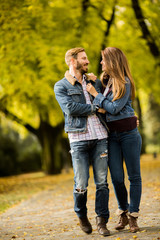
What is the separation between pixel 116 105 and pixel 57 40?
318 inches

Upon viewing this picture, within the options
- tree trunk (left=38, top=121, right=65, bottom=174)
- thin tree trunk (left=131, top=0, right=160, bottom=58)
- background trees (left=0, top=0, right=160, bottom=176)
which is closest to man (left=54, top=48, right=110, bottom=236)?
background trees (left=0, top=0, right=160, bottom=176)

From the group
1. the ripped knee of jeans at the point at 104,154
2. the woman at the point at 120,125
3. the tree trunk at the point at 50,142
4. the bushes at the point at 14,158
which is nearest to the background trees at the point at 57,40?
the tree trunk at the point at 50,142

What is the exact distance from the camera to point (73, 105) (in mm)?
4281

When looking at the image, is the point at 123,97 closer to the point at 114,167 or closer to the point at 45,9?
the point at 114,167

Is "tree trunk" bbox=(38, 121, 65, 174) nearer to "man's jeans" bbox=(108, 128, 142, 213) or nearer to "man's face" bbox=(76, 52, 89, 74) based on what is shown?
"man's face" bbox=(76, 52, 89, 74)

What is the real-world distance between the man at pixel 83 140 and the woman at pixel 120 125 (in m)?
0.13

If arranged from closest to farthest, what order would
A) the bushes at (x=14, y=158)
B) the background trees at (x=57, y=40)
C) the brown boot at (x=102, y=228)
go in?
the brown boot at (x=102, y=228) < the background trees at (x=57, y=40) < the bushes at (x=14, y=158)

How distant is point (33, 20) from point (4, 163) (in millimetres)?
13574

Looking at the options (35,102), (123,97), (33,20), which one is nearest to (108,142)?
(123,97)

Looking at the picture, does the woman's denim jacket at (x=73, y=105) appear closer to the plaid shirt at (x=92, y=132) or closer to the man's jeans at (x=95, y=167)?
the plaid shirt at (x=92, y=132)

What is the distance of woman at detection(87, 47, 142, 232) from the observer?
169 inches

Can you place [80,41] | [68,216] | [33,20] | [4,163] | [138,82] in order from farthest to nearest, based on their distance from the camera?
[4,163]
[138,82]
[80,41]
[33,20]
[68,216]

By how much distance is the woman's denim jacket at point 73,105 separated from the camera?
4.29 m

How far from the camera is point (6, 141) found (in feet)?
75.6
